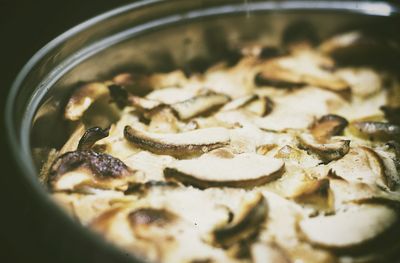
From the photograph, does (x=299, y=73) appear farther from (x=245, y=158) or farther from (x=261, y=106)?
(x=245, y=158)

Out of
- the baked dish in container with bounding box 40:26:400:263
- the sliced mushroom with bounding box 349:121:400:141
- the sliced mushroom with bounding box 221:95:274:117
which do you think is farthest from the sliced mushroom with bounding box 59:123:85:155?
the sliced mushroom with bounding box 349:121:400:141

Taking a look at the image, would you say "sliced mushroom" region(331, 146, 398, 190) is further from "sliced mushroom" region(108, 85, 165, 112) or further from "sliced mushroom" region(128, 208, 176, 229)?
"sliced mushroom" region(108, 85, 165, 112)

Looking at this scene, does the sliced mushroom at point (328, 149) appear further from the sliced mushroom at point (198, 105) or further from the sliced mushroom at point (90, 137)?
the sliced mushroom at point (90, 137)

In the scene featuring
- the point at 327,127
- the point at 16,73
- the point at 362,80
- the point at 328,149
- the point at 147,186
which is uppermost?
the point at 16,73

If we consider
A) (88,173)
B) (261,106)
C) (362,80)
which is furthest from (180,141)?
(362,80)

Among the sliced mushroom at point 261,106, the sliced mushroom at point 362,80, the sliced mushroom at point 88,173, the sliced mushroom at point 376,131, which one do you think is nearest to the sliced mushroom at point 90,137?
the sliced mushroom at point 88,173

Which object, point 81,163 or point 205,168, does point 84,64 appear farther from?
point 205,168
